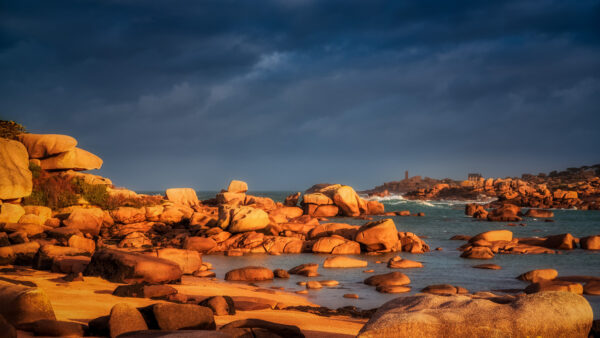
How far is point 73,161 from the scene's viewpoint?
39.1 metres

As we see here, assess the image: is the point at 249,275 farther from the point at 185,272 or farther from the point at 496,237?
the point at 496,237

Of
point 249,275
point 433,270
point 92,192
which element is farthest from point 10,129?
point 433,270

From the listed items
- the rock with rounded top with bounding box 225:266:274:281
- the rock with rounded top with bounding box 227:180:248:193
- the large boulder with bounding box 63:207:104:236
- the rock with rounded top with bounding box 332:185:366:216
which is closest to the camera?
the rock with rounded top with bounding box 225:266:274:281

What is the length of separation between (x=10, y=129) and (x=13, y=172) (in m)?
8.91

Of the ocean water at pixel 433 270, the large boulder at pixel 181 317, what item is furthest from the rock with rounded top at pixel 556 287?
the large boulder at pixel 181 317

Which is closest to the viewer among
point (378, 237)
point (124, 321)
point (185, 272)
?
point (124, 321)

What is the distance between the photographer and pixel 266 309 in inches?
482

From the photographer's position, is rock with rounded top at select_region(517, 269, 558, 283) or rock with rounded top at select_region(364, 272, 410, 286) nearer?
rock with rounded top at select_region(364, 272, 410, 286)

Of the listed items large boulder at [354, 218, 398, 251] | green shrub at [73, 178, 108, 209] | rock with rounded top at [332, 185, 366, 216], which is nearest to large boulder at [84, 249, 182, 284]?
large boulder at [354, 218, 398, 251]

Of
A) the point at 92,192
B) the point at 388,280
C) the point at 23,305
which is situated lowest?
the point at 388,280

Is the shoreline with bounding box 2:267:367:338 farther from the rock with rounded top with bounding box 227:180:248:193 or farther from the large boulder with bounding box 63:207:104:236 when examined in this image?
the rock with rounded top with bounding box 227:180:248:193

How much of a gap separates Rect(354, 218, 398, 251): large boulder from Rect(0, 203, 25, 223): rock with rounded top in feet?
63.9

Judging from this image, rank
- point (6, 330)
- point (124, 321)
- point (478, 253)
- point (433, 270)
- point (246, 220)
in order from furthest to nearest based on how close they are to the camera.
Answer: point (246, 220)
point (478, 253)
point (433, 270)
point (124, 321)
point (6, 330)

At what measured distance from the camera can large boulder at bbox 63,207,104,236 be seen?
99.6ft
